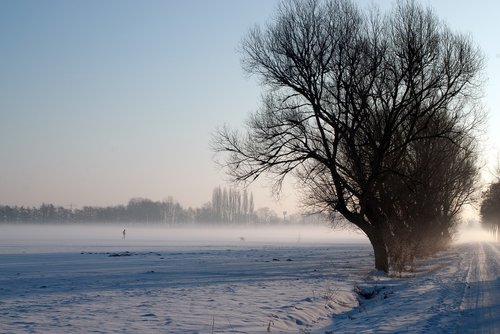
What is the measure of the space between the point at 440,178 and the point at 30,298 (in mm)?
29393

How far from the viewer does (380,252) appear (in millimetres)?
25000

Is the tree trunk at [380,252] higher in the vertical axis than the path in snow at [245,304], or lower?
higher

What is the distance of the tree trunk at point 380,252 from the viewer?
81.9 ft

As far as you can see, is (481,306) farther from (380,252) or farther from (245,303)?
(380,252)

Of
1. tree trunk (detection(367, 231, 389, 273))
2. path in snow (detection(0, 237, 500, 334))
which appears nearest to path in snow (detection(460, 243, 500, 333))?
path in snow (detection(0, 237, 500, 334))

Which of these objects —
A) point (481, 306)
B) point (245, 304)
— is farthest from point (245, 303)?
point (481, 306)

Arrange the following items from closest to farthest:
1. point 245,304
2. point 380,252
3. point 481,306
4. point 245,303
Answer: point 481,306 → point 245,304 → point 245,303 → point 380,252

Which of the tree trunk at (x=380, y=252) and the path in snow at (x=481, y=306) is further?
the tree trunk at (x=380, y=252)

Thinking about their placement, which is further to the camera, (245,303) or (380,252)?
(380,252)

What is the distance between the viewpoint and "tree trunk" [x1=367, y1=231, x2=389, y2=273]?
2497cm

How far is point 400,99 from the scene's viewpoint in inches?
1008

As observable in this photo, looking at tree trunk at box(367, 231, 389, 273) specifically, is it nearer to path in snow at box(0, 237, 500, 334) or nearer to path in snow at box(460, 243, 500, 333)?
path in snow at box(0, 237, 500, 334)

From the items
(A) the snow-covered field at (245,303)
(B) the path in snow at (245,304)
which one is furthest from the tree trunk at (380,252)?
(A) the snow-covered field at (245,303)

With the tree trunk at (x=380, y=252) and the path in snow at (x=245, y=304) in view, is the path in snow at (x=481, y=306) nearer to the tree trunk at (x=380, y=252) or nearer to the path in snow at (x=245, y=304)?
the path in snow at (x=245, y=304)
